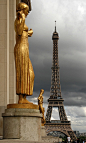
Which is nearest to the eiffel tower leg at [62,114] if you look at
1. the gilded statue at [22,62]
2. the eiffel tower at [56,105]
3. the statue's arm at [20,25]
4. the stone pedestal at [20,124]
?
the eiffel tower at [56,105]

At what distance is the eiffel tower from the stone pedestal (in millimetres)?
77366

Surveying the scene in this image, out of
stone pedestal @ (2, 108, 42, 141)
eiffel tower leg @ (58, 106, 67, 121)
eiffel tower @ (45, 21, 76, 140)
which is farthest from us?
eiffel tower leg @ (58, 106, 67, 121)

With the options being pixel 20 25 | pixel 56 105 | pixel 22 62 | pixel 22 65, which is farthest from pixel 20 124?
pixel 56 105

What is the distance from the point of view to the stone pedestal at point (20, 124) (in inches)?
415

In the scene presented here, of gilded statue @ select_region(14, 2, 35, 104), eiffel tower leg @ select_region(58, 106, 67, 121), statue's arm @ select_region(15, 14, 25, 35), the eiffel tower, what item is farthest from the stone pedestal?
eiffel tower leg @ select_region(58, 106, 67, 121)

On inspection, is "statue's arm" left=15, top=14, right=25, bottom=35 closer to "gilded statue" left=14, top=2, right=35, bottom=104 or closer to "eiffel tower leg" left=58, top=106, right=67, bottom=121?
"gilded statue" left=14, top=2, right=35, bottom=104

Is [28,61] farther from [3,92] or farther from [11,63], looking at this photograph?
[11,63]

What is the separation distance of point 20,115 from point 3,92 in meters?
6.25

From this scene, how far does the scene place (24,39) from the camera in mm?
11469

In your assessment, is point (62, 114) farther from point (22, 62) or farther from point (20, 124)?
point (20, 124)

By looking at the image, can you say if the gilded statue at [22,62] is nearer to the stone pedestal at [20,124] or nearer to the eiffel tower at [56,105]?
the stone pedestal at [20,124]

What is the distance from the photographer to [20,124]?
34.6 feet

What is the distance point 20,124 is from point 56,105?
83.7 meters

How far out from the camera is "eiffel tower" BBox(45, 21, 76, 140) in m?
90.0
